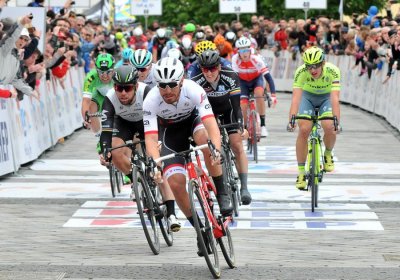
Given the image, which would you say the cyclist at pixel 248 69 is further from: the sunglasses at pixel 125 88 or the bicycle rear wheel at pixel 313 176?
the sunglasses at pixel 125 88

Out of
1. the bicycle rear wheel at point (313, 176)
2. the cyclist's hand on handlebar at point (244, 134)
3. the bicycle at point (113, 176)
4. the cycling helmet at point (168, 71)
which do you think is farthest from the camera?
the bicycle at point (113, 176)

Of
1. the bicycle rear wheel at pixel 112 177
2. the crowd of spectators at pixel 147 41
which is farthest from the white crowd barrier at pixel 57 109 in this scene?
the bicycle rear wheel at pixel 112 177

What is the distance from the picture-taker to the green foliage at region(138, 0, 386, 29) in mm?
61875

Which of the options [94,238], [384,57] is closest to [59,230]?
[94,238]

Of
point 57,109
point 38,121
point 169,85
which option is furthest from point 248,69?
point 169,85

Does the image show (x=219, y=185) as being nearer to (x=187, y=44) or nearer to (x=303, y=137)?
(x=303, y=137)

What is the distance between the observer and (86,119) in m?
16.0

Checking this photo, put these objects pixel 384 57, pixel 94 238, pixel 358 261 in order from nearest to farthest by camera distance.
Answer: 1. pixel 358 261
2. pixel 94 238
3. pixel 384 57

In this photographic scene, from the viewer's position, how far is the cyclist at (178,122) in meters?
10.7

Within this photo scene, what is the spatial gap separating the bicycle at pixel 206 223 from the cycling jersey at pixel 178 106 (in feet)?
1.48

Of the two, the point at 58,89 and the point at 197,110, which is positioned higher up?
the point at 197,110

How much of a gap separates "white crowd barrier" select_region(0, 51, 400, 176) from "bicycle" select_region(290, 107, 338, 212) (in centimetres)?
503

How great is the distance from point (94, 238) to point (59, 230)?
0.69 metres

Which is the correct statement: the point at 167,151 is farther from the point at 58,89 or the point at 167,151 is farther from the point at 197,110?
the point at 58,89
